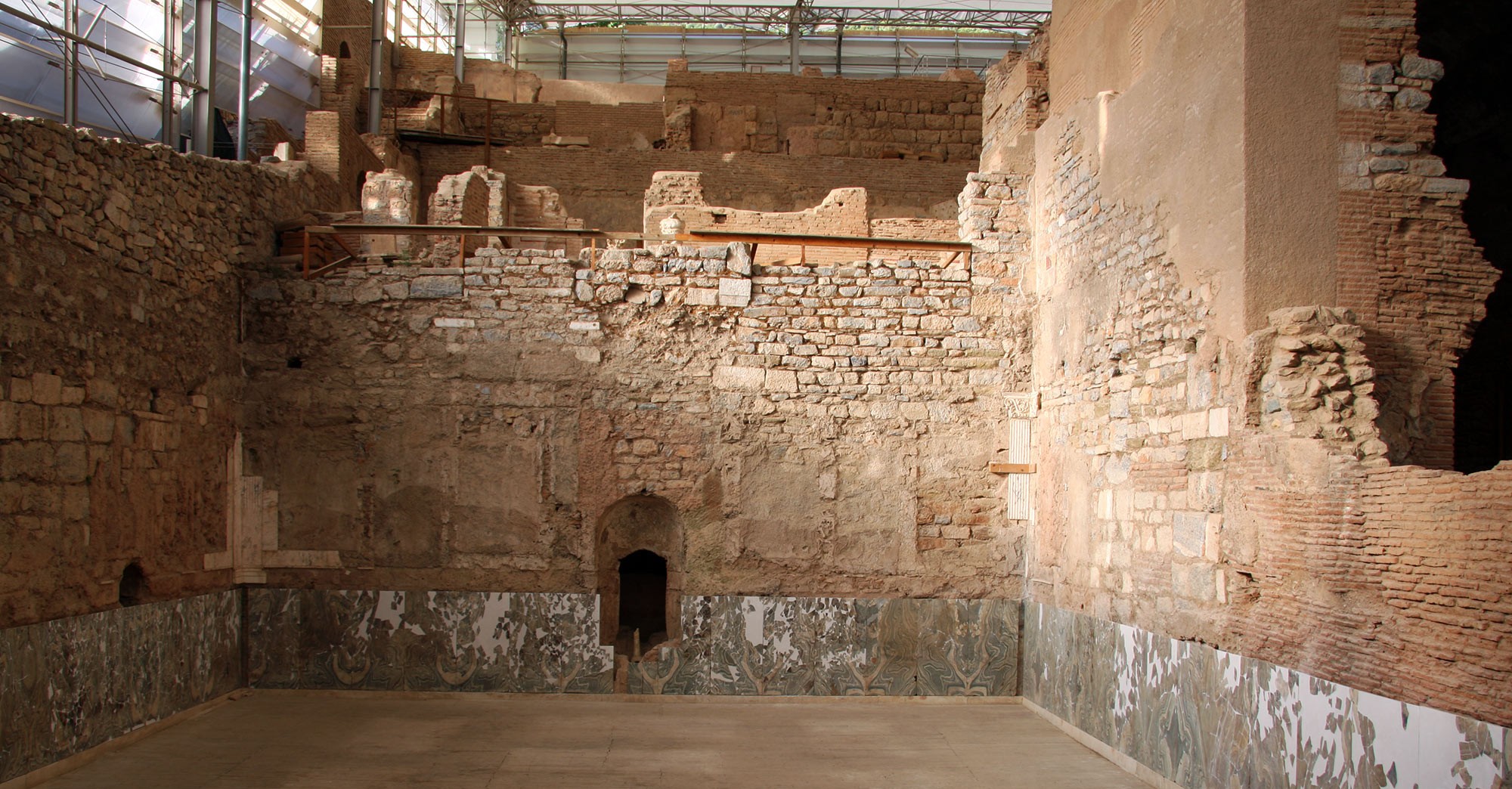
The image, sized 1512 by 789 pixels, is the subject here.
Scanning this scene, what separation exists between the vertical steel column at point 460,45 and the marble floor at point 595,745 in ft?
54.1

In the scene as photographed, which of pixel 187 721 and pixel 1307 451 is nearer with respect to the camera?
pixel 1307 451

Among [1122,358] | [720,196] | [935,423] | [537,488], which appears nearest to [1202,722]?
[1122,358]

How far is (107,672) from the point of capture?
685cm

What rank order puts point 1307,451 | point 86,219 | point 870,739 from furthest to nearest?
point 870,739 → point 86,219 → point 1307,451

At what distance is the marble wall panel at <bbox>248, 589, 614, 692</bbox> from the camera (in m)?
8.76

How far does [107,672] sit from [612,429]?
→ 4090mm

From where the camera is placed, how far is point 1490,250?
7.76 m

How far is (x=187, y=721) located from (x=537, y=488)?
3166 millimetres

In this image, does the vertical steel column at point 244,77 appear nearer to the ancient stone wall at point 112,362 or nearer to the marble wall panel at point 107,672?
the ancient stone wall at point 112,362

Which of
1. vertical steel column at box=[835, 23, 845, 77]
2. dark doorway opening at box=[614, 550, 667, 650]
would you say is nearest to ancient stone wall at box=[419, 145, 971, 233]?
dark doorway opening at box=[614, 550, 667, 650]

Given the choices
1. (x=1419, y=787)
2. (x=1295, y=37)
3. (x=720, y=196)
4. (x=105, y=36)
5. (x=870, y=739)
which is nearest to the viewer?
(x=1419, y=787)

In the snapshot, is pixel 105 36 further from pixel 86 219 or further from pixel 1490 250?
pixel 1490 250

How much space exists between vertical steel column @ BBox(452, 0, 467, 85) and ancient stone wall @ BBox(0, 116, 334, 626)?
1384 centimetres

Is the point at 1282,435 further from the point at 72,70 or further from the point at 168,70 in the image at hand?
the point at 168,70
